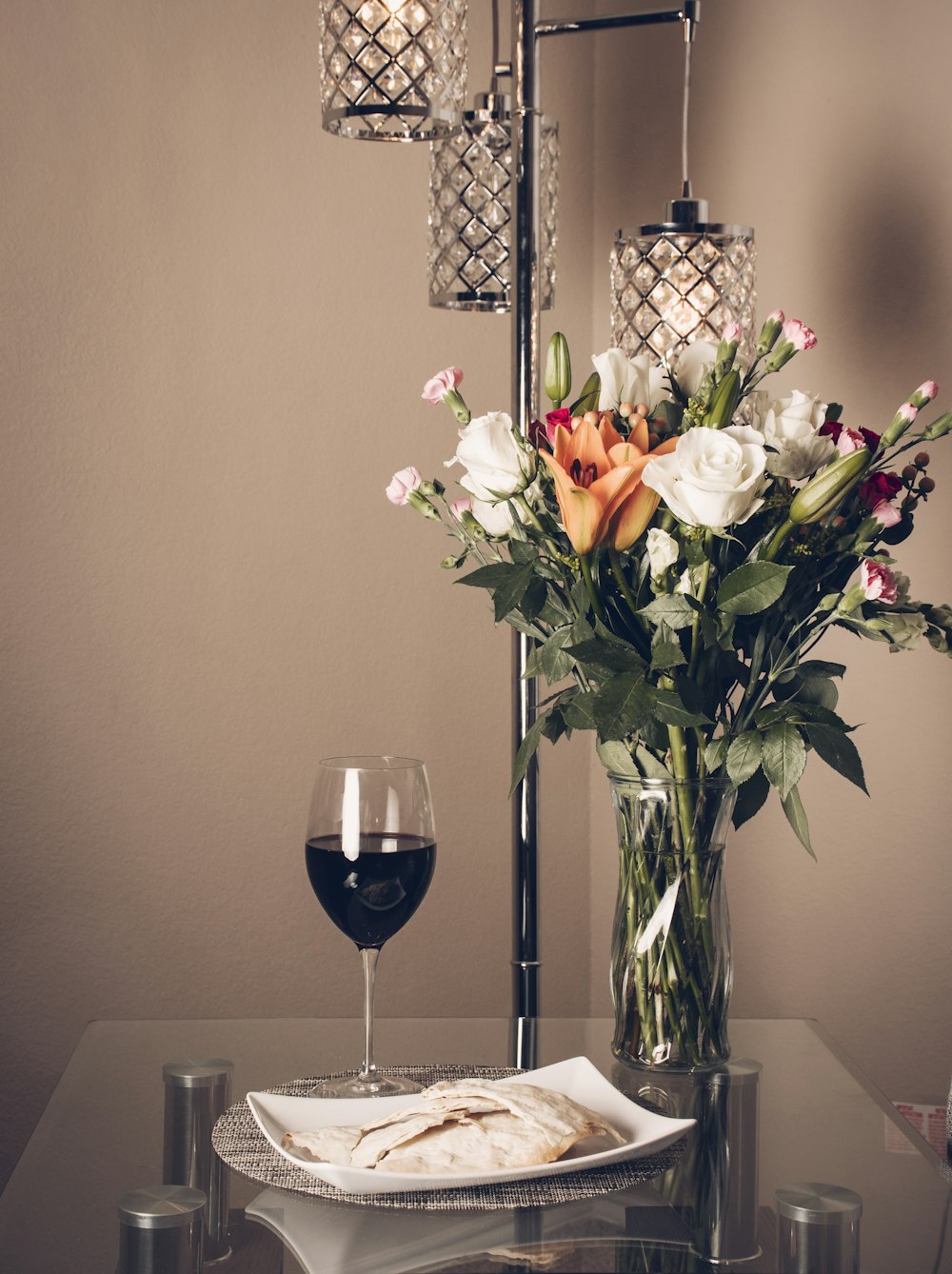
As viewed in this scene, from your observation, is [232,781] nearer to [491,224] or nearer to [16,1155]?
[16,1155]

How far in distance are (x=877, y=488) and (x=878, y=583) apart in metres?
0.10

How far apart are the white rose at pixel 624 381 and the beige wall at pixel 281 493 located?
0.94m

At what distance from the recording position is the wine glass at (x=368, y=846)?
906 millimetres

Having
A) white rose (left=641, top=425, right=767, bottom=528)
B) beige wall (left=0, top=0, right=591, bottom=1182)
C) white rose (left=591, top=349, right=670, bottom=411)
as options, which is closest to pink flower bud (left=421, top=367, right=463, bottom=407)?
white rose (left=591, top=349, right=670, bottom=411)

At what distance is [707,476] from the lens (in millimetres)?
848

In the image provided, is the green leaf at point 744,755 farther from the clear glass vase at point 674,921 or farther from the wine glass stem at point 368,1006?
the wine glass stem at point 368,1006

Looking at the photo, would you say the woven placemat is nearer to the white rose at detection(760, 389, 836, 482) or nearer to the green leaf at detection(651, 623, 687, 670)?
the green leaf at detection(651, 623, 687, 670)

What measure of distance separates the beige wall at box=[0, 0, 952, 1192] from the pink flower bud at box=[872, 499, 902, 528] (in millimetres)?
952

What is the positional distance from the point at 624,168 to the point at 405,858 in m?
1.46

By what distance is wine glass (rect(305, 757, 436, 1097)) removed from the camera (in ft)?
2.97

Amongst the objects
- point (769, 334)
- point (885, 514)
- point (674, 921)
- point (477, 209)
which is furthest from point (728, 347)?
point (477, 209)

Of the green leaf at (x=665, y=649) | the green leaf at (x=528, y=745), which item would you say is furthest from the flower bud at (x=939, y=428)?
the green leaf at (x=528, y=745)

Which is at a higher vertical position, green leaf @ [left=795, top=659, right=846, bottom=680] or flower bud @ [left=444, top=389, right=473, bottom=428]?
flower bud @ [left=444, top=389, right=473, bottom=428]

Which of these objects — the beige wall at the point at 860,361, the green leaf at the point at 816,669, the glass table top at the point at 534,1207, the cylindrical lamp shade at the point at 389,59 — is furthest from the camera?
the beige wall at the point at 860,361
